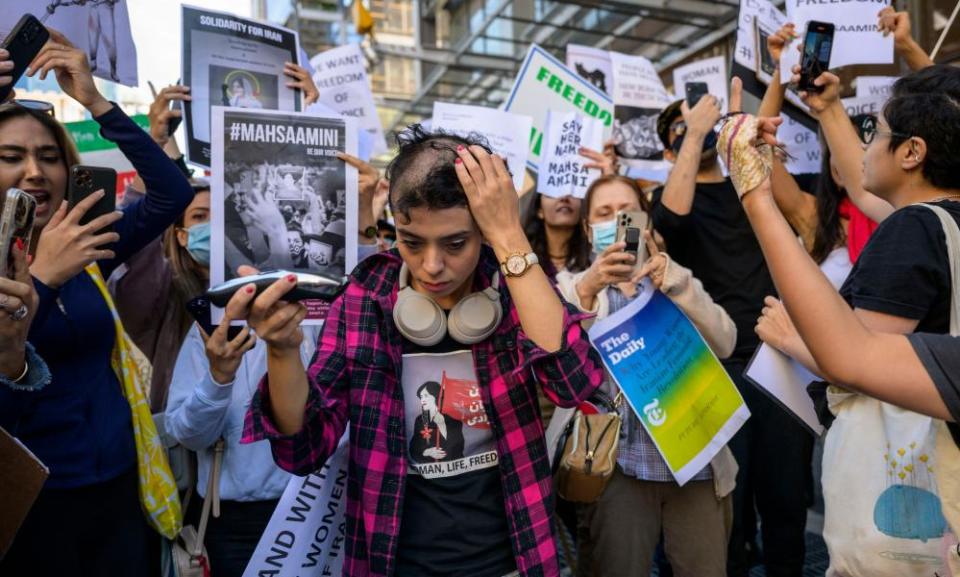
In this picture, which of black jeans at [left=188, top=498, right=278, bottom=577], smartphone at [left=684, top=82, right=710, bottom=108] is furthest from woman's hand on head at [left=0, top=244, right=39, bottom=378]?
smartphone at [left=684, top=82, right=710, bottom=108]

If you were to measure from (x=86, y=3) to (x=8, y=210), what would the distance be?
1367mm

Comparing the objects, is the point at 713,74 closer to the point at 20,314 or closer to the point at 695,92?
the point at 695,92

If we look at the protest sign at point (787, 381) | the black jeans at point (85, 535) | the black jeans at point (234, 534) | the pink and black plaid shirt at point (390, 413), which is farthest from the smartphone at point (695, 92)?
the black jeans at point (85, 535)

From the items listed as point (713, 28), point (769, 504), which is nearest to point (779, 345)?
point (769, 504)

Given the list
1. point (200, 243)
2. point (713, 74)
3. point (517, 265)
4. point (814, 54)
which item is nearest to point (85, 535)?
point (200, 243)

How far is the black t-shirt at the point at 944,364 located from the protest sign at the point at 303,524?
1.30m

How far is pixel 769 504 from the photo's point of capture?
3.04 m

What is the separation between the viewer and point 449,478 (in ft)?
5.25

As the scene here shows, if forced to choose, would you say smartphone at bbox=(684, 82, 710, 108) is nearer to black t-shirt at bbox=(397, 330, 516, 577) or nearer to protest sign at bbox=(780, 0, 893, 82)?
protest sign at bbox=(780, 0, 893, 82)

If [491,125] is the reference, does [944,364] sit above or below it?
below

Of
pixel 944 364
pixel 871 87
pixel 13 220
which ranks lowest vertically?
pixel 944 364

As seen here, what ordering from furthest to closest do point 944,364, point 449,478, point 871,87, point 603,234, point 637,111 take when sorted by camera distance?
point 637,111, point 871,87, point 603,234, point 449,478, point 944,364

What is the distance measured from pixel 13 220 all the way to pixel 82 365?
2.63 ft

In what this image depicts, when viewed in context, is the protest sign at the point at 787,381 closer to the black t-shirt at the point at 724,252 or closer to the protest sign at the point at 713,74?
the black t-shirt at the point at 724,252
